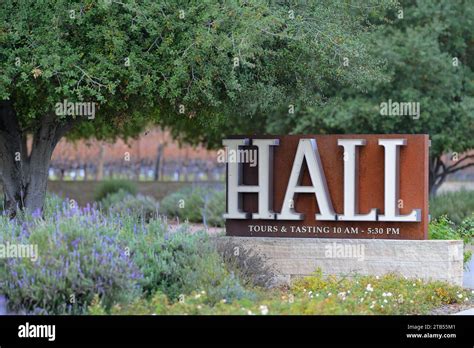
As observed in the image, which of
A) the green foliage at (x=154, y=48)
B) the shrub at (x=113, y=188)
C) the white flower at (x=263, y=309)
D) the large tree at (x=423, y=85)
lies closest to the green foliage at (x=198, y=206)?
the shrub at (x=113, y=188)

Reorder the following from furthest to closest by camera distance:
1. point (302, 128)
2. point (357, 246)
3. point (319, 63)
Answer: point (302, 128)
point (319, 63)
point (357, 246)

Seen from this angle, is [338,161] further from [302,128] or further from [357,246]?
[302,128]

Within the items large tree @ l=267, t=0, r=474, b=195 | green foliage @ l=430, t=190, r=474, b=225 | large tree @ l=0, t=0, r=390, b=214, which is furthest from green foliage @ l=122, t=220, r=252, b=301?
green foliage @ l=430, t=190, r=474, b=225

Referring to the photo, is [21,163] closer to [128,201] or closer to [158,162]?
[128,201]

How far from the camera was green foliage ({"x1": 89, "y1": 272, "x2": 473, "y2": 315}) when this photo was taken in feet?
35.4

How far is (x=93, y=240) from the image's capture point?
1155 cm

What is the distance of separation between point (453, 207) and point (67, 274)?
17.6 m

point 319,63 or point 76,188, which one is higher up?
point 319,63

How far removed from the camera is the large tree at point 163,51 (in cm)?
1426

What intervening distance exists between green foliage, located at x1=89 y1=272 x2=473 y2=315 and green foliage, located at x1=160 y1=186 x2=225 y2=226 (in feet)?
49.3

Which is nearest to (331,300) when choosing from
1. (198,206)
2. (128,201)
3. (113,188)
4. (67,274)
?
(67,274)

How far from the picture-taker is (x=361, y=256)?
48.6 feet

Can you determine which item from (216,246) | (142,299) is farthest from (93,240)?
(216,246)
